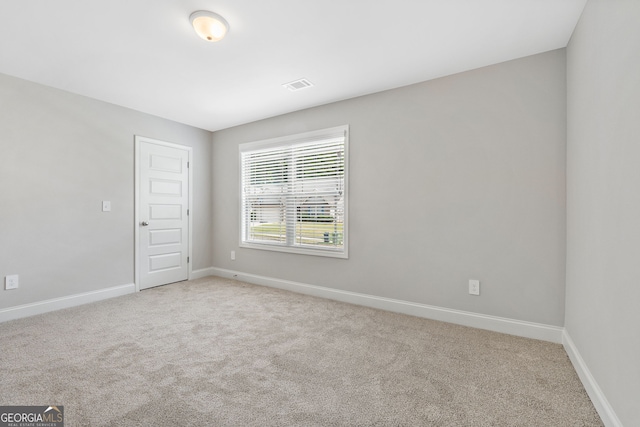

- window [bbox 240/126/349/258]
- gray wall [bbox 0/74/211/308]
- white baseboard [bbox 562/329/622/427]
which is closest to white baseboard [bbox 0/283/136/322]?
gray wall [bbox 0/74/211/308]

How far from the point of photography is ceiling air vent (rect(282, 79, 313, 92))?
10.1ft

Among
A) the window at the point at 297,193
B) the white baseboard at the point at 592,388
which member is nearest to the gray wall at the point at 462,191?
the window at the point at 297,193

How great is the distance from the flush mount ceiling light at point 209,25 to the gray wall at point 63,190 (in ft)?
7.81

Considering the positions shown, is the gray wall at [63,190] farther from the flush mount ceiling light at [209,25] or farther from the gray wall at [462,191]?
the gray wall at [462,191]

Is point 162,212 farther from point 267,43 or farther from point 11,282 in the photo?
Result: point 267,43

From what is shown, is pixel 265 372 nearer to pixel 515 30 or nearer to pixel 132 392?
pixel 132 392

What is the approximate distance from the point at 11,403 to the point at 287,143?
3481 mm

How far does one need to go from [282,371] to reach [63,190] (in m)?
3.31

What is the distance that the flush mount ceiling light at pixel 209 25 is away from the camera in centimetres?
201

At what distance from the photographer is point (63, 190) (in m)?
3.34

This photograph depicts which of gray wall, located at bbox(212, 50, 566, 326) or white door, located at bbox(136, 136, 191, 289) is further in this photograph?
white door, located at bbox(136, 136, 191, 289)

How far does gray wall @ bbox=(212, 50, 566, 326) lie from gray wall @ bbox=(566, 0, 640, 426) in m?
0.26

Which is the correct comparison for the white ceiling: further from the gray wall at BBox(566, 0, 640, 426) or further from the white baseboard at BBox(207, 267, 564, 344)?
the white baseboard at BBox(207, 267, 564, 344)

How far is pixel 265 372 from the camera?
2006 millimetres
